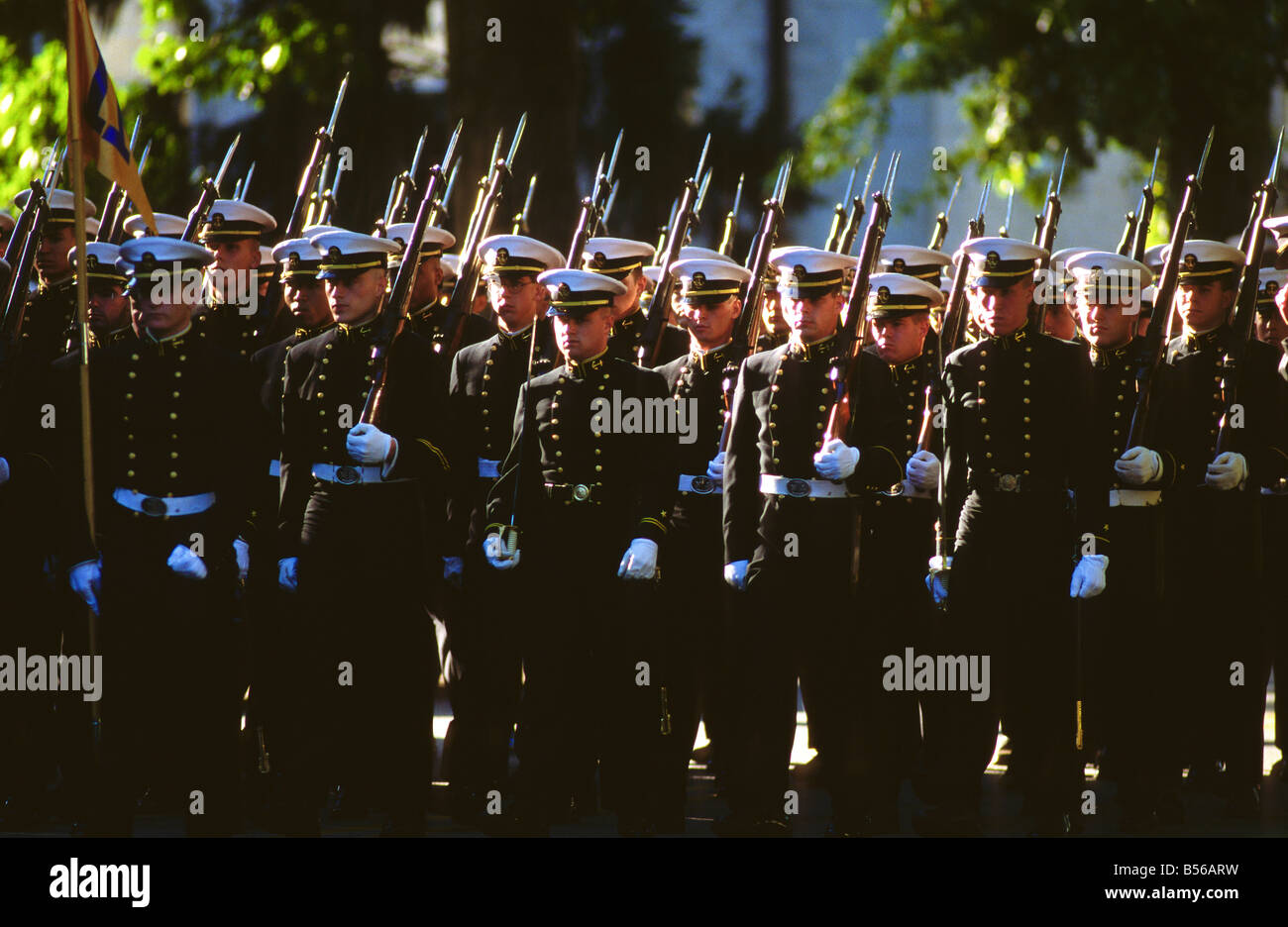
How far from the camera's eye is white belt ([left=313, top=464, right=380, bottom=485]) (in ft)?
21.4

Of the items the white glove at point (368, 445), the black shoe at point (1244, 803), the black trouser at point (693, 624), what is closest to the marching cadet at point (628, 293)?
the black trouser at point (693, 624)

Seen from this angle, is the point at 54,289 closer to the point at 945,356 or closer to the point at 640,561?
the point at 640,561

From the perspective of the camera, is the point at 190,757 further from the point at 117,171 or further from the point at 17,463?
the point at 117,171

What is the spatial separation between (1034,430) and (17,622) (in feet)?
12.5

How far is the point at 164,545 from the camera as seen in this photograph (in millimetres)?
6328

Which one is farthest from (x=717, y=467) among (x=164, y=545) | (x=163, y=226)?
(x=163, y=226)

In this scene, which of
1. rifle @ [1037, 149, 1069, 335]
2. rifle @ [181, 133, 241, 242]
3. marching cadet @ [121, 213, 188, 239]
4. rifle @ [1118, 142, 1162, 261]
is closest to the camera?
rifle @ [1118, 142, 1162, 261]

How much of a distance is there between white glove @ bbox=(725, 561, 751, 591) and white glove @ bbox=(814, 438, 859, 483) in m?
0.46

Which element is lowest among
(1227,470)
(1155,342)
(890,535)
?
(890,535)

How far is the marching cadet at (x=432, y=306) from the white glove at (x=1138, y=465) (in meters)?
2.68

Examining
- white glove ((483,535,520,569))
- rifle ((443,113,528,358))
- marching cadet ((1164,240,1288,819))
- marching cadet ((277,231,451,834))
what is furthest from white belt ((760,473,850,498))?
rifle ((443,113,528,358))

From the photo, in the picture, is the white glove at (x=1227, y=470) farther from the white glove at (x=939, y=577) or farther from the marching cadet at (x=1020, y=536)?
the white glove at (x=939, y=577)

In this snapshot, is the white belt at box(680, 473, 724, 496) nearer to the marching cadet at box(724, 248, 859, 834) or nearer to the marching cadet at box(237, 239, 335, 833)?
the marching cadet at box(724, 248, 859, 834)

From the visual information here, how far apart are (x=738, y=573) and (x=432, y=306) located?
2.15 meters
